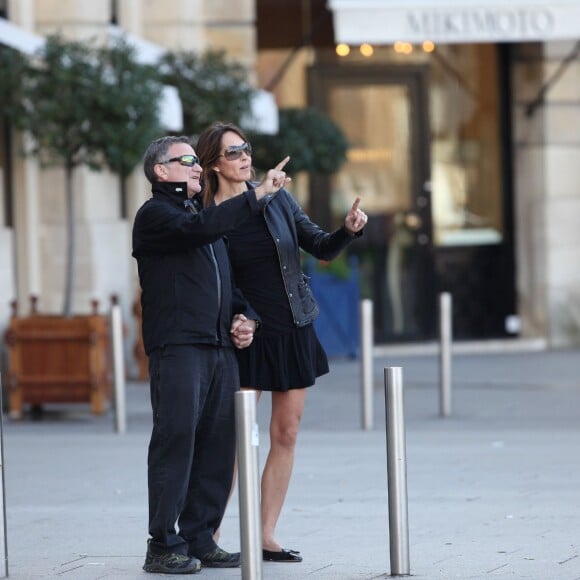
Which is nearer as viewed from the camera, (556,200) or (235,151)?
(235,151)

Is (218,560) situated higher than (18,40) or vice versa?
(18,40)

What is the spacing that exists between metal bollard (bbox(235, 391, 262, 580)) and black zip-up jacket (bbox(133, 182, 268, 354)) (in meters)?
0.99

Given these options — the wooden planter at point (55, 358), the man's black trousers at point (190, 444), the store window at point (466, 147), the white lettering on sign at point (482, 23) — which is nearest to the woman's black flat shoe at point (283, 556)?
the man's black trousers at point (190, 444)

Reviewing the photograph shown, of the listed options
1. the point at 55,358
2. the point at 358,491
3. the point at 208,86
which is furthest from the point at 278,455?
the point at 208,86

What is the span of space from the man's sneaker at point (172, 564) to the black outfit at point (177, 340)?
0.11 feet

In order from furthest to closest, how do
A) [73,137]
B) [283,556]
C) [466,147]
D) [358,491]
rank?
[466,147], [73,137], [358,491], [283,556]

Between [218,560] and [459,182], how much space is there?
481 inches

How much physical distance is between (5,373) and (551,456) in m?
4.48

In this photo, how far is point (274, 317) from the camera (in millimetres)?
6910

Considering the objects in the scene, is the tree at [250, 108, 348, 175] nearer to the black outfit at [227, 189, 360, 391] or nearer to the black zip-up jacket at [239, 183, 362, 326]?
the black zip-up jacket at [239, 183, 362, 326]

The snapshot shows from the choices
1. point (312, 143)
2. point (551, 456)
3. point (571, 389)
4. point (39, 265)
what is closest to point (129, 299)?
point (39, 265)

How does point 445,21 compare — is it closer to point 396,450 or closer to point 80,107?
point 80,107

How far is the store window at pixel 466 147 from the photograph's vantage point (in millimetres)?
18391

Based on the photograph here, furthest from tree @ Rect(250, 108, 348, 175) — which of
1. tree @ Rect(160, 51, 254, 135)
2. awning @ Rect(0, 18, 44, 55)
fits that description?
awning @ Rect(0, 18, 44, 55)
